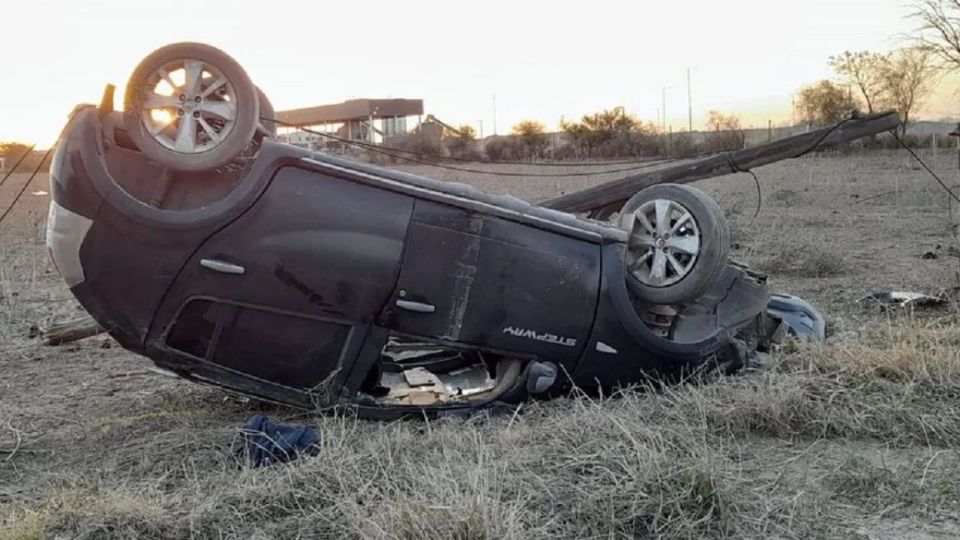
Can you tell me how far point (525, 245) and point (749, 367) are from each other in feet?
5.84

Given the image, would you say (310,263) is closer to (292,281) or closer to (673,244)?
(292,281)

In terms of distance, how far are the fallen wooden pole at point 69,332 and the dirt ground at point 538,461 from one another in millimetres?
230

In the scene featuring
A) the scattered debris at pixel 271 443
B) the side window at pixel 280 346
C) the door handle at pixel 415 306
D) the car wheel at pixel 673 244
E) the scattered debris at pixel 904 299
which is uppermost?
the car wheel at pixel 673 244

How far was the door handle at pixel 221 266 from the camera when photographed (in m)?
4.50

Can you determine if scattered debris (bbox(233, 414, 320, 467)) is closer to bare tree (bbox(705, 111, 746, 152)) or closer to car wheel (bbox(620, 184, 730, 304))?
car wheel (bbox(620, 184, 730, 304))

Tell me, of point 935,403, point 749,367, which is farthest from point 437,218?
point 935,403

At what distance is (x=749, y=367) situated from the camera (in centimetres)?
556

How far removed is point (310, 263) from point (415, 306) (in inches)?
23.9

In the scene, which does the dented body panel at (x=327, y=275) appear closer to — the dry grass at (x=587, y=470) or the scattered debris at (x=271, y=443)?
the dry grass at (x=587, y=470)

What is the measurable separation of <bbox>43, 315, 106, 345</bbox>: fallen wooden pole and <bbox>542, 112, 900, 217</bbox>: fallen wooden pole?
3.95 meters

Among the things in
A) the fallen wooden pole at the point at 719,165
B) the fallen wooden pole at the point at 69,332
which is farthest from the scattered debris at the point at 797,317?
the fallen wooden pole at the point at 69,332

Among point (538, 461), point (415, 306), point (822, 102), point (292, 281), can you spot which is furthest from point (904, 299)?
point (822, 102)

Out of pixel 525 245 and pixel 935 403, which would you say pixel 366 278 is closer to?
pixel 525 245

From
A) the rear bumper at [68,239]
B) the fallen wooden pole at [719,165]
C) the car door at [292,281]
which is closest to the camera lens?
the rear bumper at [68,239]
